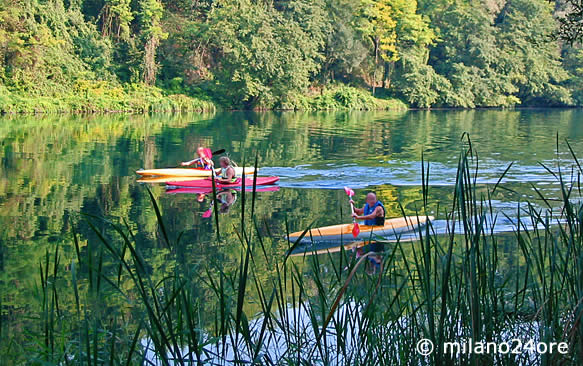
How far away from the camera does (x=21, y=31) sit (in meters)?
33.5

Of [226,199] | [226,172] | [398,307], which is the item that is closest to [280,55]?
[226,172]

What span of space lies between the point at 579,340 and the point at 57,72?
36300 millimetres

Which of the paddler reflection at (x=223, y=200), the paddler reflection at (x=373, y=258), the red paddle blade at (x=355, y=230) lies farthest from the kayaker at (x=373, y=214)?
the paddler reflection at (x=223, y=200)

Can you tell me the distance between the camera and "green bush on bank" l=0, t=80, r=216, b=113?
34031 mm

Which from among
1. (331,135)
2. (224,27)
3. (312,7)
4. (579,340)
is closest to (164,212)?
(579,340)

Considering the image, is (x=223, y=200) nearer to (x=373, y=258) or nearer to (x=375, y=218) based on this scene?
(x=375, y=218)

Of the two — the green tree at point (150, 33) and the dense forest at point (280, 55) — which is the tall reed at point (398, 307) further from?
the green tree at point (150, 33)

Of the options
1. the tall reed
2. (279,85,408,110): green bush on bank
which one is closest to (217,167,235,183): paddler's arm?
the tall reed

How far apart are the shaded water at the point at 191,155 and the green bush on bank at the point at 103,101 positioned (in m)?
2.41

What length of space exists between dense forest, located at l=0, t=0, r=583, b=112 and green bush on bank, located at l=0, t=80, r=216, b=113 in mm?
71

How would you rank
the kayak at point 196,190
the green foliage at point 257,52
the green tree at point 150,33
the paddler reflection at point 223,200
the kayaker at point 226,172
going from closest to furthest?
the paddler reflection at point 223,200 → the kayak at point 196,190 → the kayaker at point 226,172 → the green tree at point 150,33 → the green foliage at point 257,52

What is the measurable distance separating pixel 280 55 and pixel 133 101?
9290 millimetres

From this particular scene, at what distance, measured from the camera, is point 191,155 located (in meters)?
19.9

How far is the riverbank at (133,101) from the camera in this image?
113 ft
